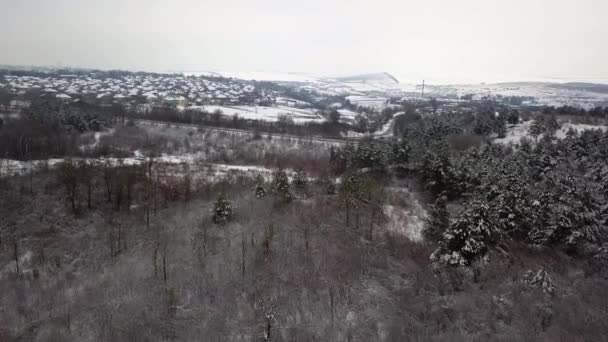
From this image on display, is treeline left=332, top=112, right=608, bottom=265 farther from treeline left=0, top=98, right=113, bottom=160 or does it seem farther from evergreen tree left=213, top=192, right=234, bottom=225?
treeline left=0, top=98, right=113, bottom=160

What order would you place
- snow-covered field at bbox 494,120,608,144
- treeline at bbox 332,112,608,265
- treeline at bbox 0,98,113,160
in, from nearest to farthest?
treeline at bbox 332,112,608,265 < treeline at bbox 0,98,113,160 < snow-covered field at bbox 494,120,608,144

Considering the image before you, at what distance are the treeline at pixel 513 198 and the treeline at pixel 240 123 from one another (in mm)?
23422

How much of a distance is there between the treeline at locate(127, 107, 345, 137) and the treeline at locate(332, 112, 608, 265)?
23.4 metres

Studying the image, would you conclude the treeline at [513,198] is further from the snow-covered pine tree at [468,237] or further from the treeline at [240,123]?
the treeline at [240,123]

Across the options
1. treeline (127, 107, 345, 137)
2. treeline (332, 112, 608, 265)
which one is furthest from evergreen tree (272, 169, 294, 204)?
treeline (127, 107, 345, 137)

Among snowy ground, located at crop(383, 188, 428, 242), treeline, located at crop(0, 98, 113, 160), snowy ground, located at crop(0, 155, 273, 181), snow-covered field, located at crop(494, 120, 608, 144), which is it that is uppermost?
snow-covered field, located at crop(494, 120, 608, 144)

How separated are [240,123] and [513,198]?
44872 mm

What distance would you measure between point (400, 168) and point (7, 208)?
29.6m

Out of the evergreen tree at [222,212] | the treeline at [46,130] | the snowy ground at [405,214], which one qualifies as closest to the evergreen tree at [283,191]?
the evergreen tree at [222,212]

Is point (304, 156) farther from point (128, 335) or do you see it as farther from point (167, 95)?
point (167, 95)

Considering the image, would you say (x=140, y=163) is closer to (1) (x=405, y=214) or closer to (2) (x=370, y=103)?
(1) (x=405, y=214)

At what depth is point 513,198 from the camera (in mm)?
19094

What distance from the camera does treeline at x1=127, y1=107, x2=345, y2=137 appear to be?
53.9 meters

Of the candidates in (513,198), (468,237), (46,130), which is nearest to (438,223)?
(468,237)
